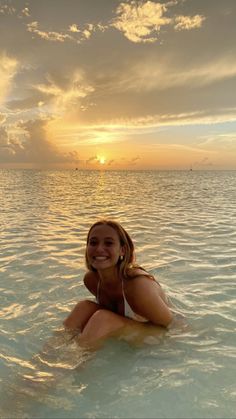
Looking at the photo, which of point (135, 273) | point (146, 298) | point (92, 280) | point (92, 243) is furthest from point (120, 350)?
point (92, 243)

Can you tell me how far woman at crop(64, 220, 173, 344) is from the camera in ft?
13.9

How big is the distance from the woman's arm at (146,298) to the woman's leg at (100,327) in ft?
0.85

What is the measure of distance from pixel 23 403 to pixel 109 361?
104cm

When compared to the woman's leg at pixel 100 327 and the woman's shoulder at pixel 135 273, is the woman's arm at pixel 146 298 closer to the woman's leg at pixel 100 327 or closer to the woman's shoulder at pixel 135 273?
the woman's shoulder at pixel 135 273

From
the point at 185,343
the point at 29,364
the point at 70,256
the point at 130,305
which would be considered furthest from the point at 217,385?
the point at 70,256

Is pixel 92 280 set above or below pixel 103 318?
above

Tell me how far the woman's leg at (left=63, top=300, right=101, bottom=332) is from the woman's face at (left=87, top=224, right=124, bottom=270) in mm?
541

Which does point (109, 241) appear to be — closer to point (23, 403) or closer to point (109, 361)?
point (109, 361)

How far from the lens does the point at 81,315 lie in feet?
15.2

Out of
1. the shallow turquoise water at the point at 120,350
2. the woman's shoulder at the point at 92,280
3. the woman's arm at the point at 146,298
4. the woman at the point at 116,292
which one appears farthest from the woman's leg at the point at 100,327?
the woman's shoulder at the point at 92,280

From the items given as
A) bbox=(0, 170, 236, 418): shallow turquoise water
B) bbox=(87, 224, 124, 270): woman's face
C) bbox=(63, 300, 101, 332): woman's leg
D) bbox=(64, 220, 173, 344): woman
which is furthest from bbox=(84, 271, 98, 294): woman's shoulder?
bbox=(0, 170, 236, 418): shallow turquoise water

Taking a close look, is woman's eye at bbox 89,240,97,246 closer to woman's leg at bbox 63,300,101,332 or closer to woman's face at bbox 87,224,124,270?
woman's face at bbox 87,224,124,270

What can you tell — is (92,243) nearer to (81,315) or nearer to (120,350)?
(81,315)

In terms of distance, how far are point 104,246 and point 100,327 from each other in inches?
33.4
